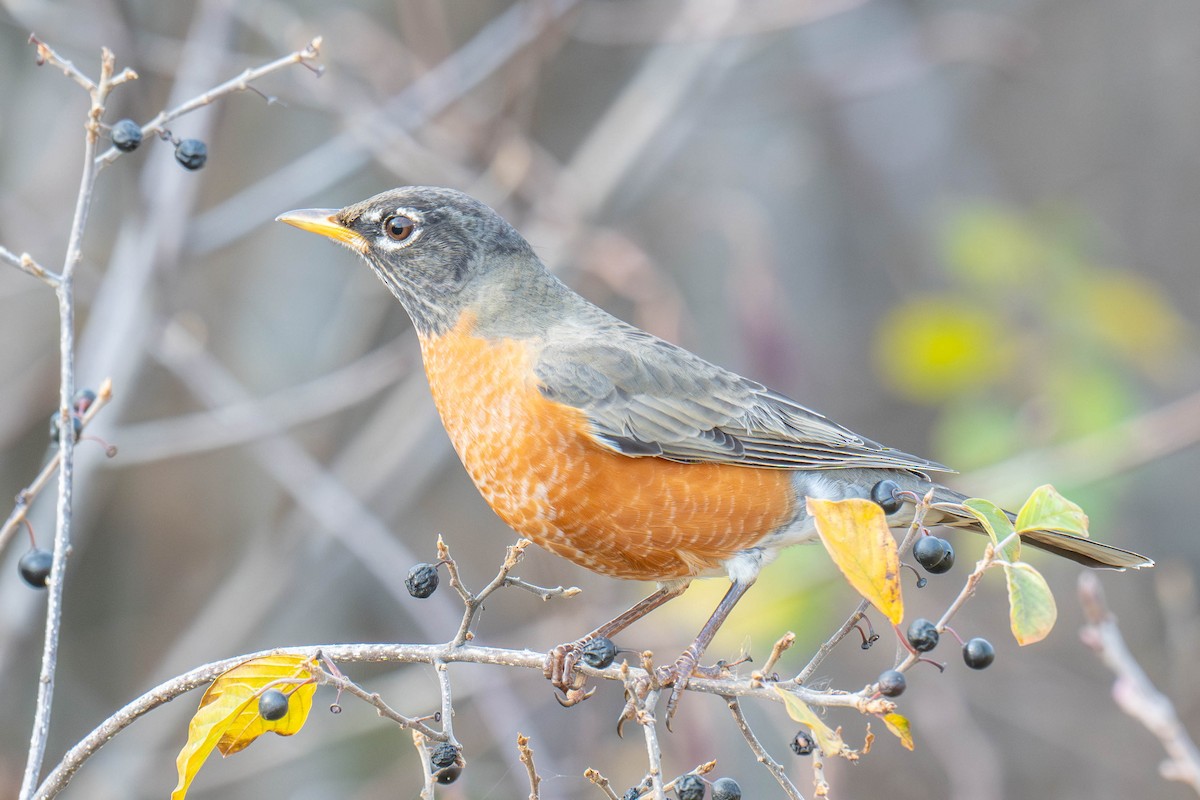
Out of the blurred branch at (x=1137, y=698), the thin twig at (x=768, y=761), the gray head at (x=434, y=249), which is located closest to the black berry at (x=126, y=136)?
the gray head at (x=434, y=249)

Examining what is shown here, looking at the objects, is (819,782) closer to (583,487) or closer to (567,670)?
(567,670)

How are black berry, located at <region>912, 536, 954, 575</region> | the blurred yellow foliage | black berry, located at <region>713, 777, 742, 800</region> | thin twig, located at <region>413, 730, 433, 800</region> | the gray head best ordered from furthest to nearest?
the blurred yellow foliage < the gray head < black berry, located at <region>912, 536, 954, 575</region> < black berry, located at <region>713, 777, 742, 800</region> < thin twig, located at <region>413, 730, 433, 800</region>

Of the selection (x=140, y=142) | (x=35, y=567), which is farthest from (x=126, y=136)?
(x=35, y=567)

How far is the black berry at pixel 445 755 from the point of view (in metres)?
1.72

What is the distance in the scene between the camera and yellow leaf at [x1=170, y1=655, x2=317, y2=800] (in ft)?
5.41

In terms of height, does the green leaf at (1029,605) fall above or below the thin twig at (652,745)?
below

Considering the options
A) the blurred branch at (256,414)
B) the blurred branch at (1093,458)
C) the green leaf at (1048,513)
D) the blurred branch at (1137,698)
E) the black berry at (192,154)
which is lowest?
the blurred branch at (1137,698)

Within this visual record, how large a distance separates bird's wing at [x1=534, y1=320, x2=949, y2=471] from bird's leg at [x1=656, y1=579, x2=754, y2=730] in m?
0.34

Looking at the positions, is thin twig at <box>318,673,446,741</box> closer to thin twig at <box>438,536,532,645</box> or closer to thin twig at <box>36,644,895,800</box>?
thin twig at <box>36,644,895,800</box>

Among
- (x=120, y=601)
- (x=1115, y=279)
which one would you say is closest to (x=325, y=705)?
(x=120, y=601)

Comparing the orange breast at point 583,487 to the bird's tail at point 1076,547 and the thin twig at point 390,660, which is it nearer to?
the bird's tail at point 1076,547

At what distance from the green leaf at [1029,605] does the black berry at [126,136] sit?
1.45 meters

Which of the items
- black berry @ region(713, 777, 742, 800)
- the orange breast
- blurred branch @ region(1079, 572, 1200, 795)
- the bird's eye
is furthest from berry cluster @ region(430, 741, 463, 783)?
the bird's eye

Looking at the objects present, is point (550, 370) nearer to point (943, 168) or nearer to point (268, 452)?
point (268, 452)
